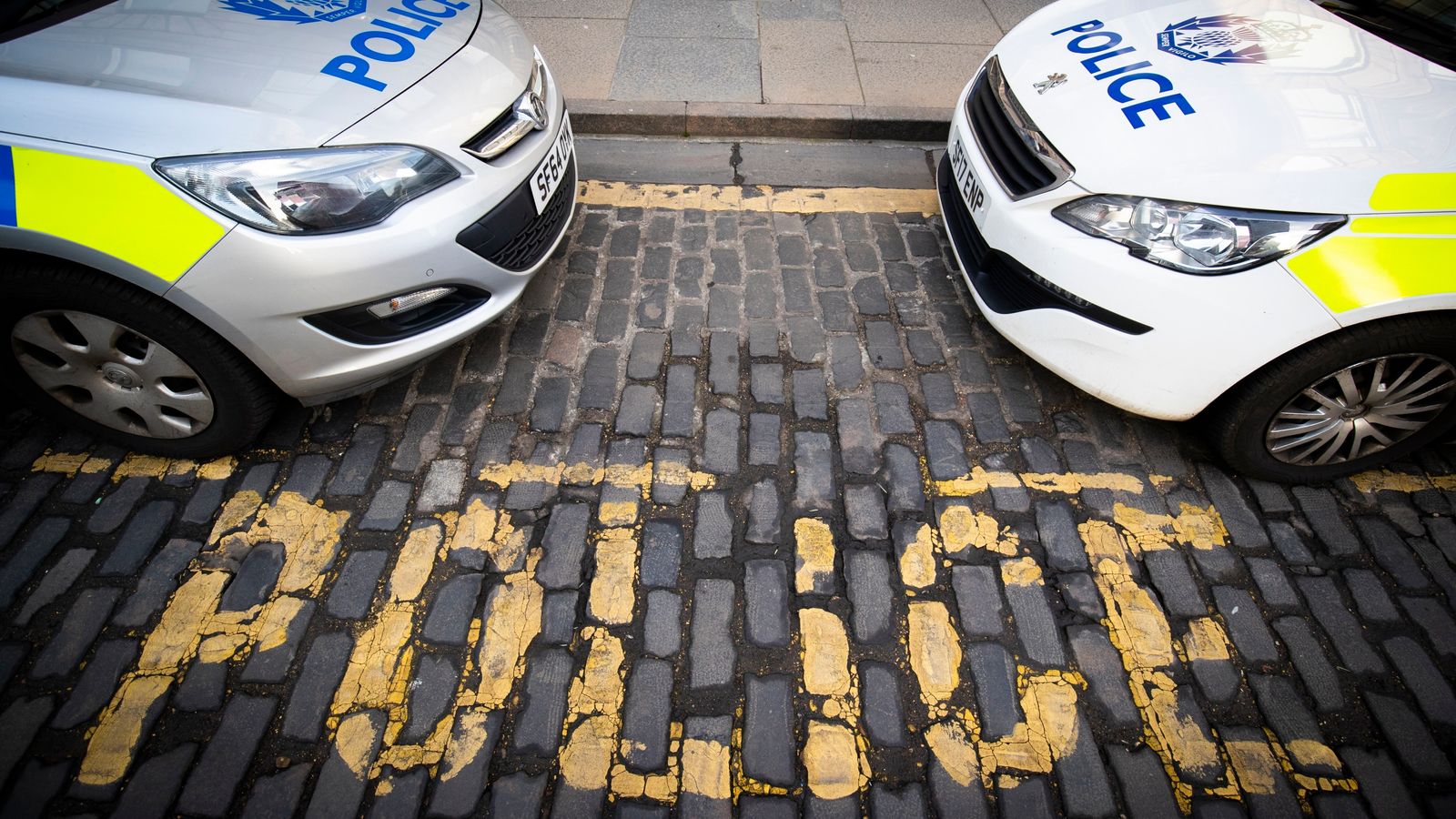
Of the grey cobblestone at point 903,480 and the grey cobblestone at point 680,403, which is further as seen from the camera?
the grey cobblestone at point 680,403

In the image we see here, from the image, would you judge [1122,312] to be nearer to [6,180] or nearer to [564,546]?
[564,546]

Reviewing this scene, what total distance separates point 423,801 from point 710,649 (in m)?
0.85

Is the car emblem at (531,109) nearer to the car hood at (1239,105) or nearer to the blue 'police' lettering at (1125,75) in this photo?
the car hood at (1239,105)

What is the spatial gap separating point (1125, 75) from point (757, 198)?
5.97ft

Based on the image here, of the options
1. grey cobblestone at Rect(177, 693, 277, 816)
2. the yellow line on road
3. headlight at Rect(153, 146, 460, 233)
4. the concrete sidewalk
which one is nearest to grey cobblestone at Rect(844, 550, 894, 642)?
grey cobblestone at Rect(177, 693, 277, 816)

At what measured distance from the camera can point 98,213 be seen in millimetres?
2012

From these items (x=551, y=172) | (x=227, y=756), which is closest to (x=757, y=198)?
(x=551, y=172)

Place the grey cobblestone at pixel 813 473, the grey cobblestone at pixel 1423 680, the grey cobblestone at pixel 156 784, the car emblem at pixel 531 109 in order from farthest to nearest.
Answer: the car emblem at pixel 531 109, the grey cobblestone at pixel 813 473, the grey cobblestone at pixel 1423 680, the grey cobblestone at pixel 156 784

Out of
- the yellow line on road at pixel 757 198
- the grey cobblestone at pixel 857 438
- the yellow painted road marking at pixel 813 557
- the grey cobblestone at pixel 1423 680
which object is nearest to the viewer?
the grey cobblestone at pixel 1423 680

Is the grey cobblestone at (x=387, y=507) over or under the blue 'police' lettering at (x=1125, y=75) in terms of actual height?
under

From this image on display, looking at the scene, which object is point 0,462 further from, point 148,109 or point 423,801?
point 423,801

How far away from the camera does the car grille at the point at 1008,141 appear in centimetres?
259

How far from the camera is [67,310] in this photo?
7.36 feet

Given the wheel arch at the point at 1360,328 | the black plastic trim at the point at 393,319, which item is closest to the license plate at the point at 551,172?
the black plastic trim at the point at 393,319
